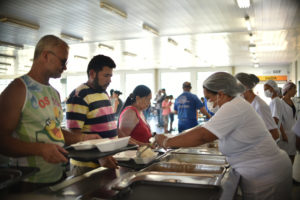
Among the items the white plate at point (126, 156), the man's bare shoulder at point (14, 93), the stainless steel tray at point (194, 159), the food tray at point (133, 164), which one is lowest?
the stainless steel tray at point (194, 159)

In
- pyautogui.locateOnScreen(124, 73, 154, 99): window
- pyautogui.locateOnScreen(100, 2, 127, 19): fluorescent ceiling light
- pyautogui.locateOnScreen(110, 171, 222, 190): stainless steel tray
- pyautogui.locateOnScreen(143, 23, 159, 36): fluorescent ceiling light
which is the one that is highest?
pyautogui.locateOnScreen(100, 2, 127, 19): fluorescent ceiling light

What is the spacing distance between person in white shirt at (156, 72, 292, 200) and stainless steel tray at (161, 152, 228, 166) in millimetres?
316

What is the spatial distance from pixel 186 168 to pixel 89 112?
818 mm

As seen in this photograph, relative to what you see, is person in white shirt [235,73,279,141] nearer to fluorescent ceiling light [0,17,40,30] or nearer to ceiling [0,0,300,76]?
ceiling [0,0,300,76]

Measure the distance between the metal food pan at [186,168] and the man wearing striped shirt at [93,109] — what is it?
31 centimetres

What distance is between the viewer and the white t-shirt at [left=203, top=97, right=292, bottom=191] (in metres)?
1.69

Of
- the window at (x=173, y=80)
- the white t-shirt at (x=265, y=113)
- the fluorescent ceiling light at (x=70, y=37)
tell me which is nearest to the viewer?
the white t-shirt at (x=265, y=113)

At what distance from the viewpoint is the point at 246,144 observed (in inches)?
68.1

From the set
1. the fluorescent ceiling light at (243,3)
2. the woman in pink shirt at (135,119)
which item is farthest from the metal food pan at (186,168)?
the fluorescent ceiling light at (243,3)

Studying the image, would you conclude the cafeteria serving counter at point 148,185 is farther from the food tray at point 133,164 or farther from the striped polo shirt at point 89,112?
the striped polo shirt at point 89,112

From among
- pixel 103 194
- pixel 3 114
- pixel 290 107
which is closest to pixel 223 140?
pixel 103 194

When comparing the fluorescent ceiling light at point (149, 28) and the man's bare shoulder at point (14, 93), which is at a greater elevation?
the fluorescent ceiling light at point (149, 28)

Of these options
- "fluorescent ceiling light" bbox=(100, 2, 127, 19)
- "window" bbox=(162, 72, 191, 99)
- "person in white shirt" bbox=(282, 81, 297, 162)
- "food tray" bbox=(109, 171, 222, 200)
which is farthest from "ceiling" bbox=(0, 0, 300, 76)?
"window" bbox=(162, 72, 191, 99)

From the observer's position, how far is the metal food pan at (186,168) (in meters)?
1.81
